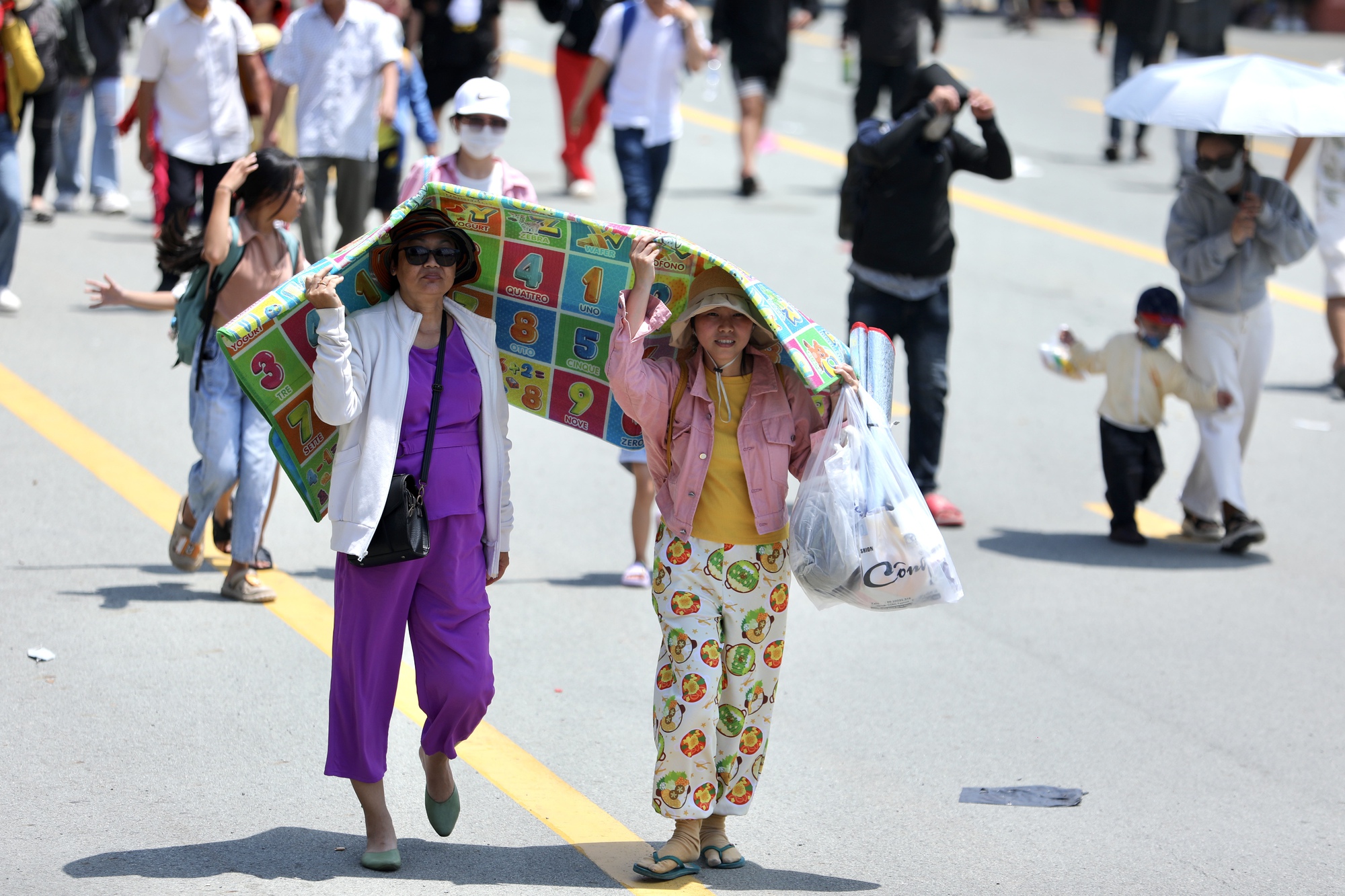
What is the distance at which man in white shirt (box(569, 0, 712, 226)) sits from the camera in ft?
37.5

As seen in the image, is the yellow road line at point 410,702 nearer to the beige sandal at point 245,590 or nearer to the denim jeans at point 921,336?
the beige sandal at point 245,590

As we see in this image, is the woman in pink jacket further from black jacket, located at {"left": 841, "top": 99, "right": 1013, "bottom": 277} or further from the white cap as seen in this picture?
black jacket, located at {"left": 841, "top": 99, "right": 1013, "bottom": 277}

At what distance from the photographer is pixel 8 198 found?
31.6 ft

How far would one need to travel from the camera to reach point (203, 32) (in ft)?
32.1

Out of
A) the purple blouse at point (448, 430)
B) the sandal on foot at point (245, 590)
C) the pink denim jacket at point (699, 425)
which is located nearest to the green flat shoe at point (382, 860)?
the purple blouse at point (448, 430)

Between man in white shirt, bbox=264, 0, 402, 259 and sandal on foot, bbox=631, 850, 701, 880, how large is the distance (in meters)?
6.48

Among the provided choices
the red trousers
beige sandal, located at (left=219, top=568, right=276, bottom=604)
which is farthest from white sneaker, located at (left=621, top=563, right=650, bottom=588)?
the red trousers

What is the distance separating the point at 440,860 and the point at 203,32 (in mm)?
6771

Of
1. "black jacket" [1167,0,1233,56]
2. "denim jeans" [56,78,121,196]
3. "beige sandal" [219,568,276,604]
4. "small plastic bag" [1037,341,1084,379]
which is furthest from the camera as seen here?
"black jacket" [1167,0,1233,56]

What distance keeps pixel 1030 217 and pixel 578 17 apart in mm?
4599

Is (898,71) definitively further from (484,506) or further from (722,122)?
(484,506)

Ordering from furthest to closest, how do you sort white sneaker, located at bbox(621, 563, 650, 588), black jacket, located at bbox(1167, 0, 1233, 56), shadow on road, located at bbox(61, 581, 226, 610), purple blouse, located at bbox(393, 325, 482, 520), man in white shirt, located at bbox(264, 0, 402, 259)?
1. black jacket, located at bbox(1167, 0, 1233, 56)
2. man in white shirt, located at bbox(264, 0, 402, 259)
3. white sneaker, located at bbox(621, 563, 650, 588)
4. shadow on road, located at bbox(61, 581, 226, 610)
5. purple blouse, located at bbox(393, 325, 482, 520)

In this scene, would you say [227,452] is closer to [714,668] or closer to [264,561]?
[264,561]

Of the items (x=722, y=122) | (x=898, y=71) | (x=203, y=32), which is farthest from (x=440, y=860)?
(x=722, y=122)
